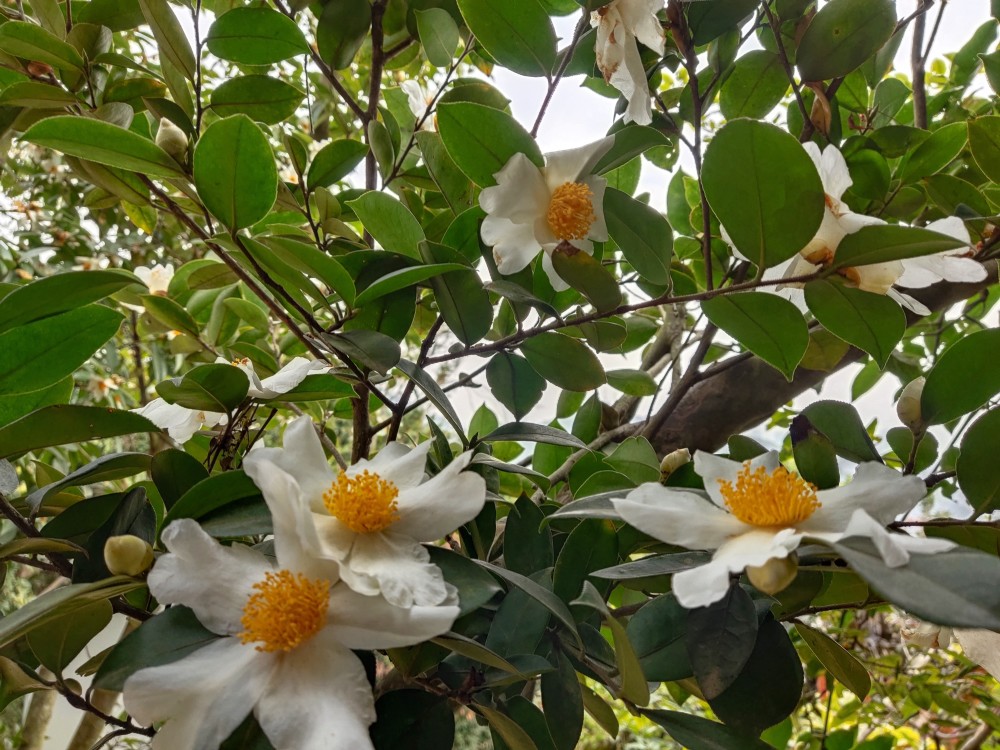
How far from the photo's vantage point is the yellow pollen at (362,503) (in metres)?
0.35

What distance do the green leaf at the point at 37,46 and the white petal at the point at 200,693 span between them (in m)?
0.45

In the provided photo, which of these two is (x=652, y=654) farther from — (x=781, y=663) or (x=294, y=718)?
(x=294, y=718)

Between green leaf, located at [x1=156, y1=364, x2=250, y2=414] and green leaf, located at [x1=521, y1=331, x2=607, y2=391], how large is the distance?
20 cm

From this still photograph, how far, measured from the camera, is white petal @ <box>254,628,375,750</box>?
29cm

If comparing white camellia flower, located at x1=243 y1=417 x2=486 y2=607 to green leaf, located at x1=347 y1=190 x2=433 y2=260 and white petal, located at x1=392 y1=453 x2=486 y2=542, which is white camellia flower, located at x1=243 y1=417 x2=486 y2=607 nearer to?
white petal, located at x1=392 y1=453 x2=486 y2=542

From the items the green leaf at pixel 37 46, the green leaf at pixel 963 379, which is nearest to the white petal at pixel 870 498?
the green leaf at pixel 963 379

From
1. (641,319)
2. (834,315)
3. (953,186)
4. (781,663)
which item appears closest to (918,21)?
(953,186)

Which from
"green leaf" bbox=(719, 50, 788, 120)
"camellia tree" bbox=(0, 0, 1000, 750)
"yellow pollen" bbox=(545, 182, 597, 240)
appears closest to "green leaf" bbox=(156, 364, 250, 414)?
"camellia tree" bbox=(0, 0, 1000, 750)

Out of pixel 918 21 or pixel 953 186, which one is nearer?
pixel 953 186

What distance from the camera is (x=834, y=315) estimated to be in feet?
1.34

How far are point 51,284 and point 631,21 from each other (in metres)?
0.40

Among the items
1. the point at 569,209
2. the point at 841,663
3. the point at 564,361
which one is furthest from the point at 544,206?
the point at 841,663

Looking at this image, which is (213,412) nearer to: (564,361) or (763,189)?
(564,361)

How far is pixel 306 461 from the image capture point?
1.20 ft
